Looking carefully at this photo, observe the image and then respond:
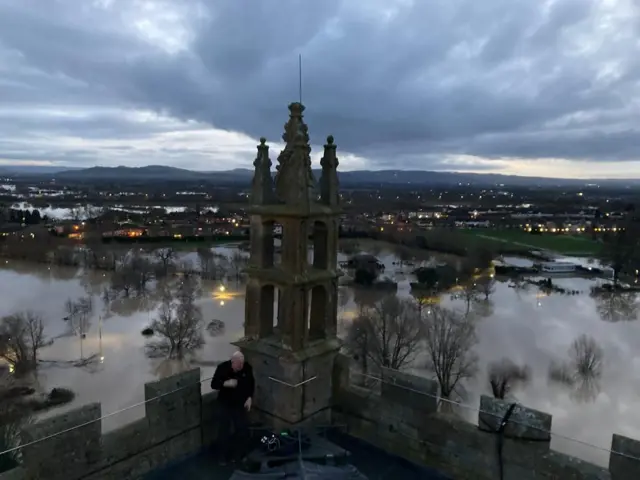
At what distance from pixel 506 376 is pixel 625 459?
73.5ft

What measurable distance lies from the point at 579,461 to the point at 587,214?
402 ft

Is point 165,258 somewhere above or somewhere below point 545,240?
above

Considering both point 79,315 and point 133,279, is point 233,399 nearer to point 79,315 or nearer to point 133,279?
point 79,315

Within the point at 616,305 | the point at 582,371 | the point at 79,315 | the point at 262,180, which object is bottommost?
the point at 616,305

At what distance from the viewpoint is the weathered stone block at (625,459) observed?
4359mm

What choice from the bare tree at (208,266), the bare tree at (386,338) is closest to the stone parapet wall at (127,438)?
the bare tree at (386,338)

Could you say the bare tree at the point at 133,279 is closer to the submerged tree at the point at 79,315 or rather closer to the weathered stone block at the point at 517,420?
the submerged tree at the point at 79,315

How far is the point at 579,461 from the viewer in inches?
180

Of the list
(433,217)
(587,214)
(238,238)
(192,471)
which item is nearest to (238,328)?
(192,471)

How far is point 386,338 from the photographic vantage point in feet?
87.0

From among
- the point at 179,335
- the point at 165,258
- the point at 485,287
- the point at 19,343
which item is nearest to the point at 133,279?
the point at 165,258

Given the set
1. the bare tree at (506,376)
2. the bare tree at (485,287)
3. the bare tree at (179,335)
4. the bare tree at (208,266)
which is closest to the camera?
the bare tree at (506,376)

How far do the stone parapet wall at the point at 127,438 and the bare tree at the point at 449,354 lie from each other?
62.4 feet

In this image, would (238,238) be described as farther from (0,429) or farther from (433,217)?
(0,429)
